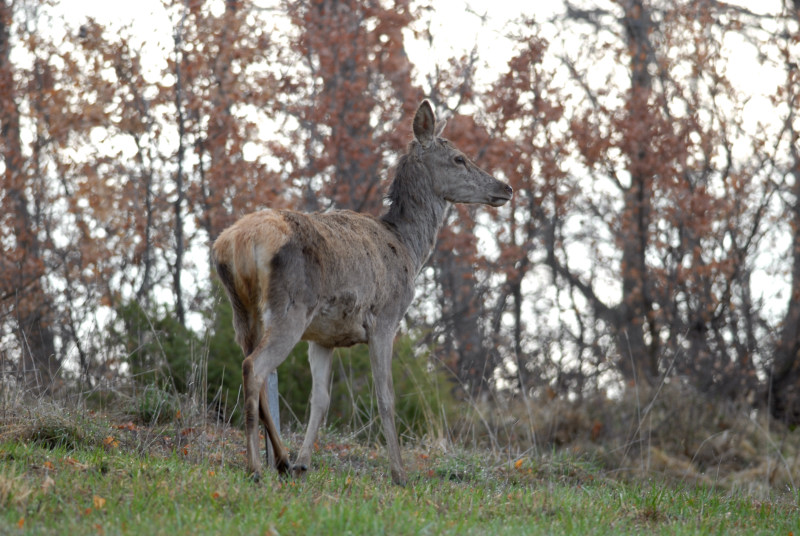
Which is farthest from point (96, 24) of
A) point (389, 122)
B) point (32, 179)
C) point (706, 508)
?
point (706, 508)

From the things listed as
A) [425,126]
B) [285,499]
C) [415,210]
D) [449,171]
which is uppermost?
[425,126]

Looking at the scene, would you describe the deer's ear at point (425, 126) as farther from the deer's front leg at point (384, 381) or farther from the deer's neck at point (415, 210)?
the deer's front leg at point (384, 381)

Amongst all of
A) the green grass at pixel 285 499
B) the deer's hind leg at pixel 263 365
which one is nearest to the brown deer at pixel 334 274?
the deer's hind leg at pixel 263 365

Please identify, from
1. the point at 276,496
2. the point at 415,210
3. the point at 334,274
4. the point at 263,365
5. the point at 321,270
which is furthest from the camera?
the point at 415,210

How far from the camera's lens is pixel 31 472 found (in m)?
5.71

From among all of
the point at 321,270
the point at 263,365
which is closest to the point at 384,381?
the point at 321,270

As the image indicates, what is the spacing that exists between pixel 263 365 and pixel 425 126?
3129mm

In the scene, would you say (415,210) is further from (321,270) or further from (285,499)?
(285,499)

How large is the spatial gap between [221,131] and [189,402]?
612 centimetres

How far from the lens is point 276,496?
529 centimetres

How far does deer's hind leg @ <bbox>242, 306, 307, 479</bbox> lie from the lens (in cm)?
589

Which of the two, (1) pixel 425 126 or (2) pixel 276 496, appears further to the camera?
(1) pixel 425 126

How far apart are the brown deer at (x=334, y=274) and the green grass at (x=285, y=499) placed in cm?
56

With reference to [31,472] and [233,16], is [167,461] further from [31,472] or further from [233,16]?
[233,16]
